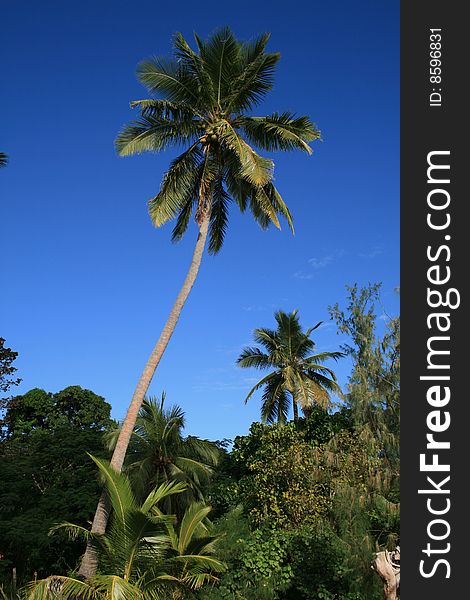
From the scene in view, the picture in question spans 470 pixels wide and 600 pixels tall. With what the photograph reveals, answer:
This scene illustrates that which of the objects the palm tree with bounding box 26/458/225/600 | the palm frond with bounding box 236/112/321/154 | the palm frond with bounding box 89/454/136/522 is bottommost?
the palm tree with bounding box 26/458/225/600

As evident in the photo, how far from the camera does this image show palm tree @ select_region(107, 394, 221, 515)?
2189 centimetres

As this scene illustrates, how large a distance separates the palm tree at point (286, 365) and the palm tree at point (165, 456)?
9.56 metres

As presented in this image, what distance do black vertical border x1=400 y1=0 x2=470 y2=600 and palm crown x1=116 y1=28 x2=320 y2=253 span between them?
1302 cm

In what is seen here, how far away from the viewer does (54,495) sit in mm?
22062

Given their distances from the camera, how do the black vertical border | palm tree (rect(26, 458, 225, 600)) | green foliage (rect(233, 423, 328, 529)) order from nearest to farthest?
1. the black vertical border
2. palm tree (rect(26, 458, 225, 600))
3. green foliage (rect(233, 423, 328, 529))

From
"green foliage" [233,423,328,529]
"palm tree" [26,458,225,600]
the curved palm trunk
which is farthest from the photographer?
"green foliage" [233,423,328,529]

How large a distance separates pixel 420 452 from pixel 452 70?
3.17 metres

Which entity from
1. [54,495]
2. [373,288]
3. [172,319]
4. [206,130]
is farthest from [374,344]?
[54,495]

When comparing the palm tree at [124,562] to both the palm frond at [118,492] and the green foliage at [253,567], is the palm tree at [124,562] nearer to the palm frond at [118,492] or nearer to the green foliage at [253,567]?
the palm frond at [118,492]

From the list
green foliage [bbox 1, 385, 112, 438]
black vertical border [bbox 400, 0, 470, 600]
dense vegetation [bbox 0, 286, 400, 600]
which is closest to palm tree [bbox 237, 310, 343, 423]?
dense vegetation [bbox 0, 286, 400, 600]

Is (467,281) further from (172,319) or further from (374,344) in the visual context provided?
(374,344)

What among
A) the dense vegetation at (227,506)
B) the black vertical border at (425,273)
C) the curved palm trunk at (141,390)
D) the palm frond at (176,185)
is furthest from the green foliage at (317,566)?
the black vertical border at (425,273)

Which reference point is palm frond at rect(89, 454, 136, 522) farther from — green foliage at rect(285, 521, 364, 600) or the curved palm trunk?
green foliage at rect(285, 521, 364, 600)

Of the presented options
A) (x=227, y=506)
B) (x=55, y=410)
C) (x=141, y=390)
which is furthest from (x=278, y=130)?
(x=55, y=410)
